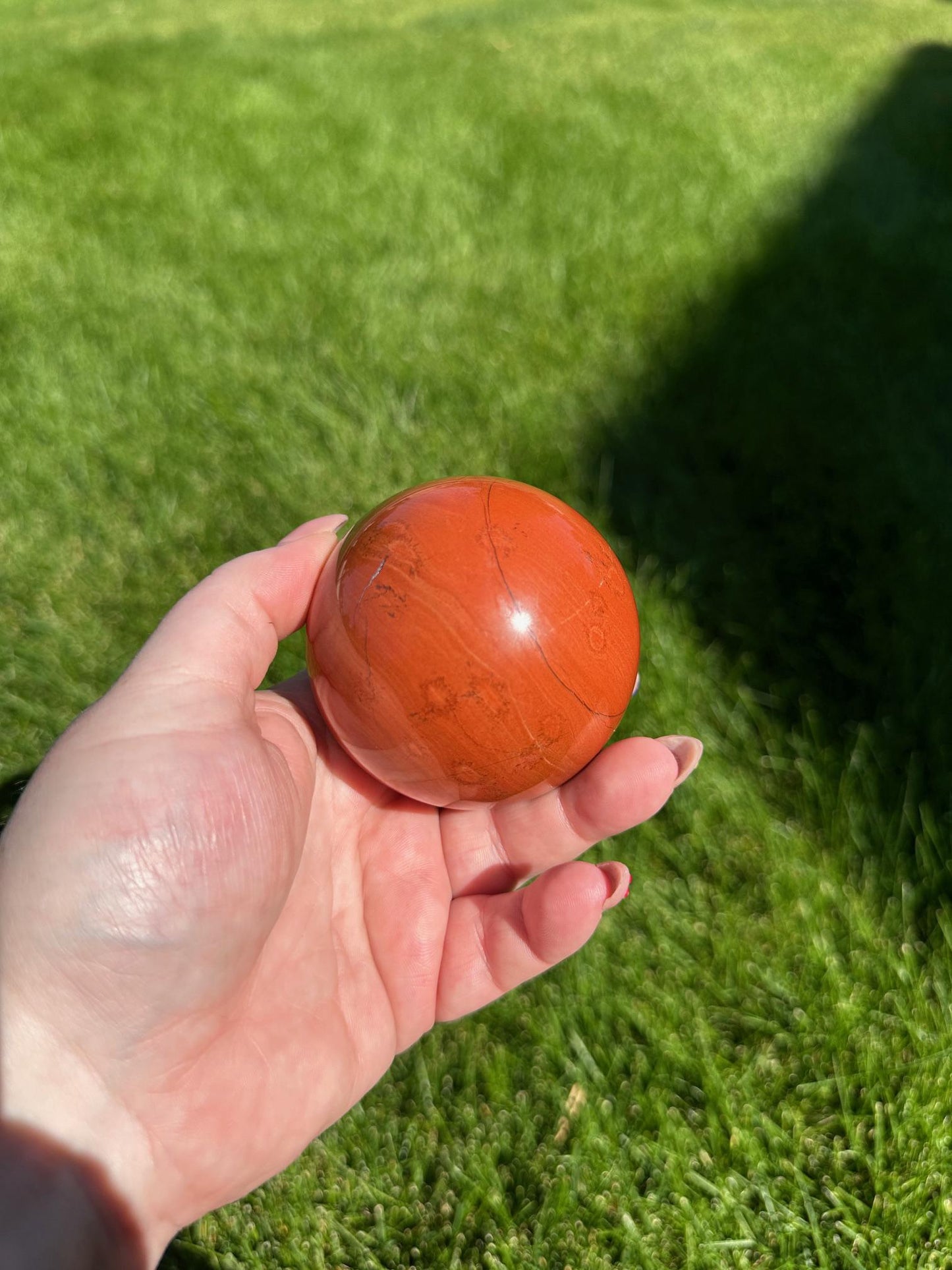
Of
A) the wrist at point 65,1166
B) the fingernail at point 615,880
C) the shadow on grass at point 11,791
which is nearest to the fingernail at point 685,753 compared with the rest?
the fingernail at point 615,880

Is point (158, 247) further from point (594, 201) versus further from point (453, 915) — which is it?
point (453, 915)

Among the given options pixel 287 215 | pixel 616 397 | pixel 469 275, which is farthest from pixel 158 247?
pixel 616 397

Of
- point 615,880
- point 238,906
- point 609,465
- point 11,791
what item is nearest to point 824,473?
point 609,465

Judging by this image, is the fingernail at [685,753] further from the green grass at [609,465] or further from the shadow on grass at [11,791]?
the shadow on grass at [11,791]

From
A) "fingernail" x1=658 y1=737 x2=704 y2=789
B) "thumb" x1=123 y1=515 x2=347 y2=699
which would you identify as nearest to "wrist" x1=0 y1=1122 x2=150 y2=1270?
"thumb" x1=123 y1=515 x2=347 y2=699

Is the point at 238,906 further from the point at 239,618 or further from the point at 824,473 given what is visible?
the point at 824,473
